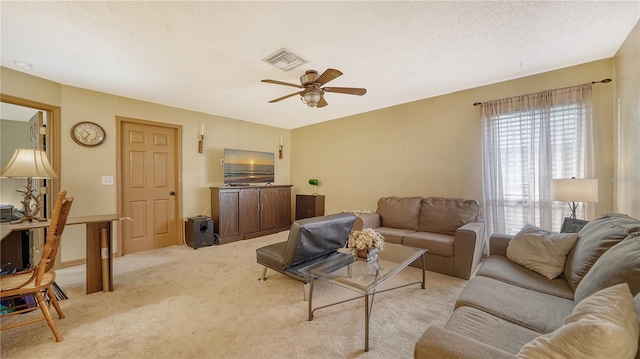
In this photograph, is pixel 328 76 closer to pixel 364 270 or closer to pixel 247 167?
pixel 364 270

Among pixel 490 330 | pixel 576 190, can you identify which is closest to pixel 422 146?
pixel 576 190

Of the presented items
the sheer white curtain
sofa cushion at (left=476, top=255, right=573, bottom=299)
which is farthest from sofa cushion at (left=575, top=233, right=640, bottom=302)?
the sheer white curtain

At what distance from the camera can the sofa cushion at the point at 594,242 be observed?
1449 mm

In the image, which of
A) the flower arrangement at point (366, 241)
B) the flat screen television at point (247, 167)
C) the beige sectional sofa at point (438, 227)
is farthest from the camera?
the flat screen television at point (247, 167)

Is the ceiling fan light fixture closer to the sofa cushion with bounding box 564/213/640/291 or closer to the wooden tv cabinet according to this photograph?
the wooden tv cabinet

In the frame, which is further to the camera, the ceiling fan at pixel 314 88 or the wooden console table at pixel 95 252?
the ceiling fan at pixel 314 88

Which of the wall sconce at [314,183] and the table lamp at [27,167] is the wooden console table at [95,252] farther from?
the wall sconce at [314,183]

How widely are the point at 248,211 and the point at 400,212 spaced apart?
2785mm

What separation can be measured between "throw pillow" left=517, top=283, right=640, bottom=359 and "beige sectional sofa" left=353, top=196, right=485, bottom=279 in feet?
6.33

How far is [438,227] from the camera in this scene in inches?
129

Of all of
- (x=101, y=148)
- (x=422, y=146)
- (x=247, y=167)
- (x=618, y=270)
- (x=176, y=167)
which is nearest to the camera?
(x=618, y=270)

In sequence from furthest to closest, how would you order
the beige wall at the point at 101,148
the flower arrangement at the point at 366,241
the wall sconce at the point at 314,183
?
the wall sconce at the point at 314,183
the beige wall at the point at 101,148
the flower arrangement at the point at 366,241

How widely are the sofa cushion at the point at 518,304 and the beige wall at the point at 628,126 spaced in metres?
1.45

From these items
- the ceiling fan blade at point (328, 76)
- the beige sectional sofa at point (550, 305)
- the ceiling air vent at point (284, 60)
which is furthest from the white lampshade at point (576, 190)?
the ceiling air vent at point (284, 60)
